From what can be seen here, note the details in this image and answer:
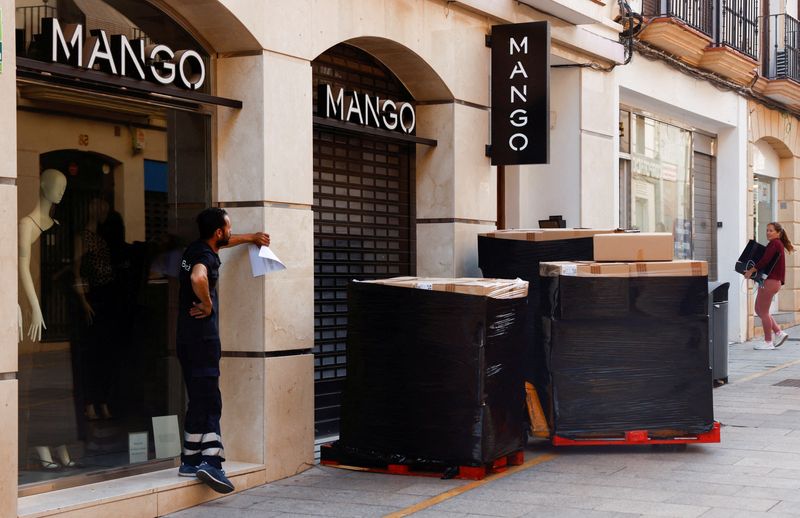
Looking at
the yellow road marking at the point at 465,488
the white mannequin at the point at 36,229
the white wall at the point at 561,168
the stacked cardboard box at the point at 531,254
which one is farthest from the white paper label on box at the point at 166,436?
the white wall at the point at 561,168

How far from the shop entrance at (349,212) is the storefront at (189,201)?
0.07ft

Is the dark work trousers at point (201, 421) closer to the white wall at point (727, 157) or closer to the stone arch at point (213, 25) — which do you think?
the stone arch at point (213, 25)

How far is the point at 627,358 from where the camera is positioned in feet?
29.5

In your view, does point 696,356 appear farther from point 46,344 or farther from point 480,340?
point 46,344

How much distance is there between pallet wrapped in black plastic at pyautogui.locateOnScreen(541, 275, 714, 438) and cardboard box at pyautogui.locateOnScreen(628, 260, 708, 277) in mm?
38

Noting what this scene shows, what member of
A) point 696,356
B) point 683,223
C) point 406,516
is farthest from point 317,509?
point 683,223

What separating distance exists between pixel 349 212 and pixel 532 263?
1608 mm

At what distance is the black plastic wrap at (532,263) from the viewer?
9422mm

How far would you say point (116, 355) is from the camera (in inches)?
304

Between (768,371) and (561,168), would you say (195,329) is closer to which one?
(561,168)

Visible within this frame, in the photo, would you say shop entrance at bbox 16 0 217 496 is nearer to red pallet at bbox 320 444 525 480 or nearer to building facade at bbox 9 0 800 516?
building facade at bbox 9 0 800 516

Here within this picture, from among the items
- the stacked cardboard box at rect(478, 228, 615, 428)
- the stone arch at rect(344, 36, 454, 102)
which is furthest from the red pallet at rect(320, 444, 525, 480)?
the stone arch at rect(344, 36, 454, 102)

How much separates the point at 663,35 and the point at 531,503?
961 cm

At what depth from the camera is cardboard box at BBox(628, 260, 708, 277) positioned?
902 cm
